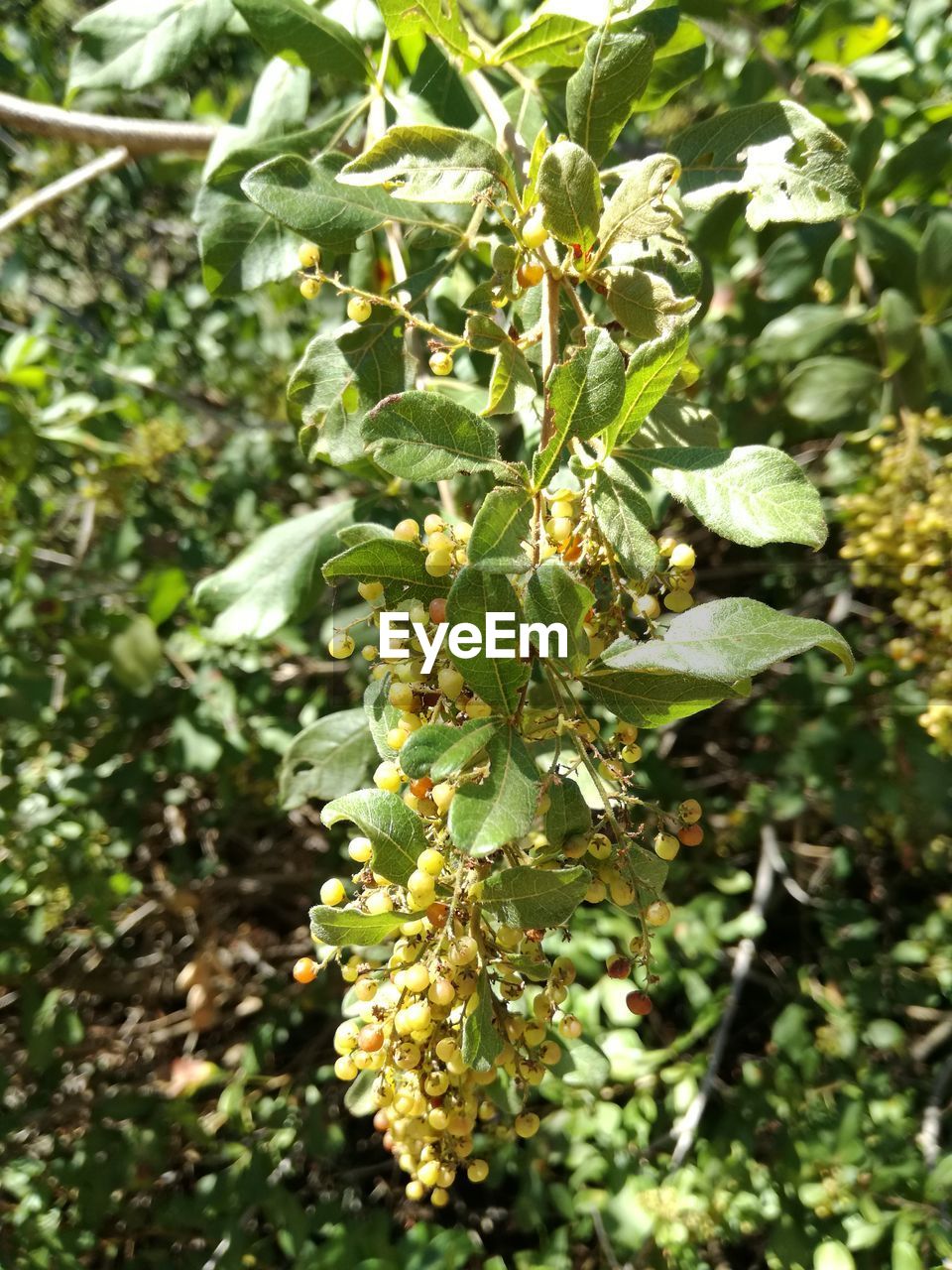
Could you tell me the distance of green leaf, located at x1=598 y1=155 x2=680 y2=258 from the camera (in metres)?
0.75

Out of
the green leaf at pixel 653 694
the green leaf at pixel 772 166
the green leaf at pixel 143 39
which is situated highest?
the green leaf at pixel 143 39

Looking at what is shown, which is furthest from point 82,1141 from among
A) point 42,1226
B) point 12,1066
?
point 12,1066

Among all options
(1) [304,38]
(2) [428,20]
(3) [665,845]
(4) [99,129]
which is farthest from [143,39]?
(3) [665,845]

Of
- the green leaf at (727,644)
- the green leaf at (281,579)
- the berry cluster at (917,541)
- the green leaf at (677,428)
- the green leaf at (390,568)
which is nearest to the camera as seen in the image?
the green leaf at (727,644)

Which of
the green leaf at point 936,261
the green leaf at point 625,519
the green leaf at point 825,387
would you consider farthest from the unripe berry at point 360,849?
the green leaf at point 936,261

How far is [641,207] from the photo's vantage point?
0.77 metres

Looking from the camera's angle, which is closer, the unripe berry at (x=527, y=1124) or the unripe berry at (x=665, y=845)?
the unripe berry at (x=665, y=845)

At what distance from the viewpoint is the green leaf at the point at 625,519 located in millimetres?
694

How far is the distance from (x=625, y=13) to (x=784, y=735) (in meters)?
1.67

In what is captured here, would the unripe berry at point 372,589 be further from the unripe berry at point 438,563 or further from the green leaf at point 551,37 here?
the green leaf at point 551,37

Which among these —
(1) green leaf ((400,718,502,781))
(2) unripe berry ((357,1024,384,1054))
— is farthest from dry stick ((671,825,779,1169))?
(1) green leaf ((400,718,502,781))

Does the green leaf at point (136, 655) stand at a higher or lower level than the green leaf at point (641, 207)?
lower

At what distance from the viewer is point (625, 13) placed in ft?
2.73

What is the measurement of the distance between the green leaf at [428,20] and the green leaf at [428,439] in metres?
0.47
